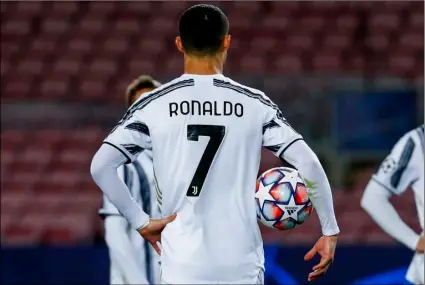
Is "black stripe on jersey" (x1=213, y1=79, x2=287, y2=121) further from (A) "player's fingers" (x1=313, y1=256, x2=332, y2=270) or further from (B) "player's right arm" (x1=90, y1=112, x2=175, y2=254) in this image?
(A) "player's fingers" (x1=313, y1=256, x2=332, y2=270)

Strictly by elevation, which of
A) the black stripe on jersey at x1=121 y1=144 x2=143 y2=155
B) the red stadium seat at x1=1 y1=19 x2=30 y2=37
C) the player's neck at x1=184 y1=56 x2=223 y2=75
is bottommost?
the black stripe on jersey at x1=121 y1=144 x2=143 y2=155

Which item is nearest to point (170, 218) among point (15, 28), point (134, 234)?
point (134, 234)

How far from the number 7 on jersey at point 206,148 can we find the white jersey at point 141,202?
4.73ft

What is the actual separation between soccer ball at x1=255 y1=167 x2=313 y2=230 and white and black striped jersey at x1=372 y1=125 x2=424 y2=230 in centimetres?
125

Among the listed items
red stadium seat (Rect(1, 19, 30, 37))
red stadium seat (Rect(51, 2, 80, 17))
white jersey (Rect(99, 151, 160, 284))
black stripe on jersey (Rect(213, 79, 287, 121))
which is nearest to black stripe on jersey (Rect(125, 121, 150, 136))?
black stripe on jersey (Rect(213, 79, 287, 121))

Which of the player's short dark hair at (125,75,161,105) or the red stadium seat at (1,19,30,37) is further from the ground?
the red stadium seat at (1,19,30,37)

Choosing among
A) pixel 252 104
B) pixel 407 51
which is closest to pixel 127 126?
pixel 252 104

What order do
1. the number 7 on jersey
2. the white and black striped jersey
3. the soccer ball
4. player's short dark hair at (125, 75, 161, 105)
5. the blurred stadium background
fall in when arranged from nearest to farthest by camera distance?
the number 7 on jersey
the soccer ball
the white and black striped jersey
player's short dark hair at (125, 75, 161, 105)
the blurred stadium background

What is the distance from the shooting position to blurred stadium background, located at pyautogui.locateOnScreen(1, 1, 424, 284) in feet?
25.6

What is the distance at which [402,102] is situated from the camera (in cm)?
963

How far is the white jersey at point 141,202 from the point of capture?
4664 millimetres

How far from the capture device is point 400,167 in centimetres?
469

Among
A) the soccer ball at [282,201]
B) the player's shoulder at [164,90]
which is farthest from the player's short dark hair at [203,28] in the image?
the soccer ball at [282,201]

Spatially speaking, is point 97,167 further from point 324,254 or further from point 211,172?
point 324,254
